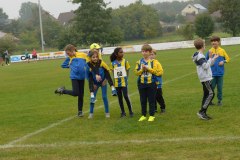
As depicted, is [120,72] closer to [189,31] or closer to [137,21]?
[189,31]

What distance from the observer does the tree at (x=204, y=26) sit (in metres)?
69.4

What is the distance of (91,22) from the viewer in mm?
79625

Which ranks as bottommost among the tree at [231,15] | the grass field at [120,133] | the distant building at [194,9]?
the grass field at [120,133]

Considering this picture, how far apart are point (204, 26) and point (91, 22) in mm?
20930

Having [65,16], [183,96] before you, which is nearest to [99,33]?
→ [183,96]

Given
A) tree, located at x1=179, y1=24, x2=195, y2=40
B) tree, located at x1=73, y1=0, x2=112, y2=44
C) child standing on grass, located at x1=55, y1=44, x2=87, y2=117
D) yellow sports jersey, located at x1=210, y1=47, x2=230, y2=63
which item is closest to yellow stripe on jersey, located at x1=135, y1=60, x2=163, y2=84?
child standing on grass, located at x1=55, y1=44, x2=87, y2=117

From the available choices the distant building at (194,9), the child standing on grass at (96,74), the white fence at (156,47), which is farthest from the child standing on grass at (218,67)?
the distant building at (194,9)

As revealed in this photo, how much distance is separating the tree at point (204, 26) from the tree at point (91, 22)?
56.9 ft

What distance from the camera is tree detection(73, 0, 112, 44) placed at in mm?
79375

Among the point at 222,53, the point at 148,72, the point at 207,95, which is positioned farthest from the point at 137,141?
the point at 222,53

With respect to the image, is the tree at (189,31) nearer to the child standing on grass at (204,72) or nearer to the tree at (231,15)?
the tree at (231,15)

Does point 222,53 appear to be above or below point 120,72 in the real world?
above

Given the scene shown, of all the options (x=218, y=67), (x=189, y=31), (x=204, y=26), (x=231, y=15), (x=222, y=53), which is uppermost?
(x=231, y=15)

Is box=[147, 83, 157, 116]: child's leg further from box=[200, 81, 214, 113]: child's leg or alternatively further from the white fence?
the white fence
